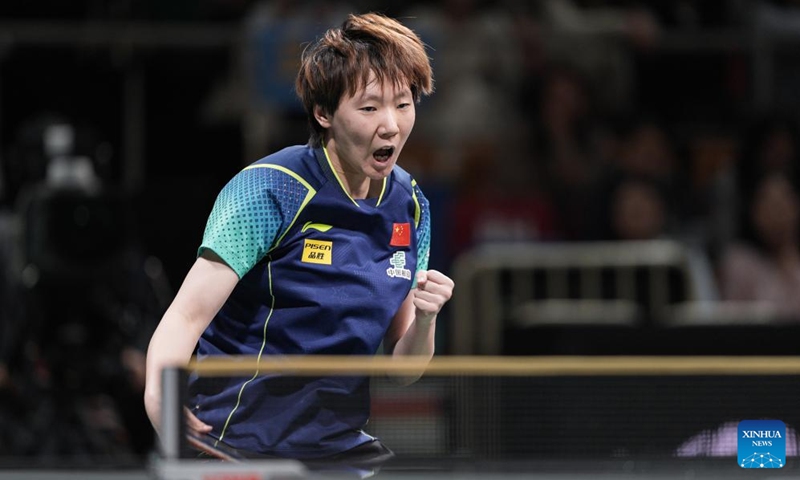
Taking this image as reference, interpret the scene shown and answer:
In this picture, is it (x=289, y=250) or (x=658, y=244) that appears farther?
(x=658, y=244)

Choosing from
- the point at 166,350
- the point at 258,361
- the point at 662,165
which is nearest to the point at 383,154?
the point at 258,361

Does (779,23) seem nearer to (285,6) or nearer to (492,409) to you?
(285,6)

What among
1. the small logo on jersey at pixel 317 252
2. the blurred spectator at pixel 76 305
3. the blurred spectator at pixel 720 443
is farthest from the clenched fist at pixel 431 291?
the blurred spectator at pixel 76 305

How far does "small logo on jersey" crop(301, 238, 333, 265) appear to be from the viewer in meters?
3.70

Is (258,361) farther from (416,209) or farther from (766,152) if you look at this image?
(766,152)

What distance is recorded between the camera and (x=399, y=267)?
12.7ft

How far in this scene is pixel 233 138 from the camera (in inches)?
343

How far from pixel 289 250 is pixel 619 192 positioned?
15.7 feet

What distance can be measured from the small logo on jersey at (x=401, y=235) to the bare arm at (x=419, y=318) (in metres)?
0.13

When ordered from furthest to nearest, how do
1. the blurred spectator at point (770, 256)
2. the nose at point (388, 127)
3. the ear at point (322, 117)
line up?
the blurred spectator at point (770, 256)
the ear at point (322, 117)
the nose at point (388, 127)

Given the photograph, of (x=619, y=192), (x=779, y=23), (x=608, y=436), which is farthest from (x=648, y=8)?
(x=608, y=436)

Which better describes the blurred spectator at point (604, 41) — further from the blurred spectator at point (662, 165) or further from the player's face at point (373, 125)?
the player's face at point (373, 125)

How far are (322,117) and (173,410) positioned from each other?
985 mm

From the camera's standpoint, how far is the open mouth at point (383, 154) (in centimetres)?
373
